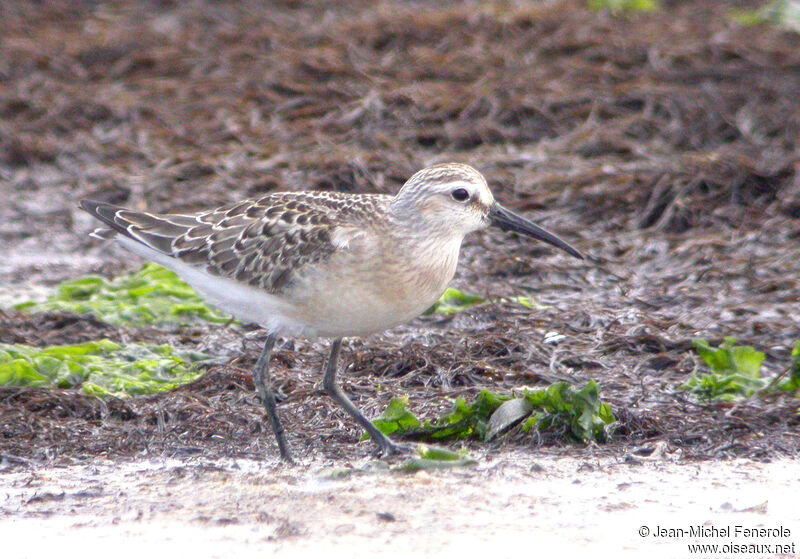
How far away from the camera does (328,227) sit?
274 inches

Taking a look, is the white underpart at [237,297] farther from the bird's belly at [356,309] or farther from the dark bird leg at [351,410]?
the dark bird leg at [351,410]

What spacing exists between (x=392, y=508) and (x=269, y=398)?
133cm

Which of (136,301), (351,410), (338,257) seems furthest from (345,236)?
(136,301)

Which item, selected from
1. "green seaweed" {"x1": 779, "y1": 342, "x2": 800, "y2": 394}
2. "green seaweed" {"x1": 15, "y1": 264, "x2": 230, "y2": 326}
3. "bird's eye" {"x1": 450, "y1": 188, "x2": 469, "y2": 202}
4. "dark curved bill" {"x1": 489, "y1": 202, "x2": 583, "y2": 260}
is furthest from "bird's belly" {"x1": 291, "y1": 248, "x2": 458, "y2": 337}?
"green seaweed" {"x1": 15, "y1": 264, "x2": 230, "y2": 326}

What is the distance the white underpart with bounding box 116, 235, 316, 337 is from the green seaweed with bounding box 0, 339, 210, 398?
78cm

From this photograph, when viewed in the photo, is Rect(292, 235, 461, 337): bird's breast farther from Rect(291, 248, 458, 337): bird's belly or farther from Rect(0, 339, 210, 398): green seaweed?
Rect(0, 339, 210, 398): green seaweed

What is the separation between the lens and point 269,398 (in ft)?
23.2

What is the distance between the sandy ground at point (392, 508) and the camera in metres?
5.66

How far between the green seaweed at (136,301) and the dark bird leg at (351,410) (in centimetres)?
218

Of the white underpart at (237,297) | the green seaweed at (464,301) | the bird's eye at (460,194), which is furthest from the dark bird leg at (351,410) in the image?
the green seaweed at (464,301)

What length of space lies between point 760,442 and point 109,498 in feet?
12.0

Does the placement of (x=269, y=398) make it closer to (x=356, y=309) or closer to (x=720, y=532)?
(x=356, y=309)

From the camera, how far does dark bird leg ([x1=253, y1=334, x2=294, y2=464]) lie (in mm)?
6926

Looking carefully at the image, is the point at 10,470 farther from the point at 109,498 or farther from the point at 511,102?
the point at 511,102
